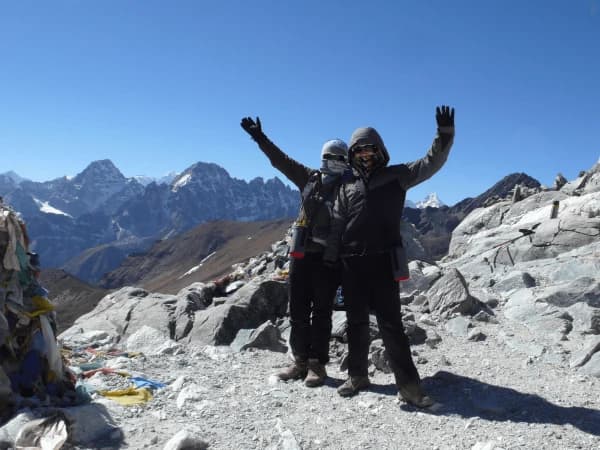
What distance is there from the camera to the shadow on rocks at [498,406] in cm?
608

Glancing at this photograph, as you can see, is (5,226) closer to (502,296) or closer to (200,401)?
(200,401)

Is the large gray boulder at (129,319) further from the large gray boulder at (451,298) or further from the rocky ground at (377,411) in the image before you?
the large gray boulder at (451,298)

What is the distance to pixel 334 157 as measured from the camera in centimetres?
781

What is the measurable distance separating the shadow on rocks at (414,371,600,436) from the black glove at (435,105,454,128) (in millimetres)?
3795

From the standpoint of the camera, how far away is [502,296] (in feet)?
42.8

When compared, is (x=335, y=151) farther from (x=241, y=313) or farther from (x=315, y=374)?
(x=241, y=313)

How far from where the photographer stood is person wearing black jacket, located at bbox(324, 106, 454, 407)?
6.74m

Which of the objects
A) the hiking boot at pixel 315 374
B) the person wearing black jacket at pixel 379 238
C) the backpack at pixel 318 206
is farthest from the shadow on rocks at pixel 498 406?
the backpack at pixel 318 206

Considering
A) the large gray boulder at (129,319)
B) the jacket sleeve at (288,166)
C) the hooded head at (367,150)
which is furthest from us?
the large gray boulder at (129,319)

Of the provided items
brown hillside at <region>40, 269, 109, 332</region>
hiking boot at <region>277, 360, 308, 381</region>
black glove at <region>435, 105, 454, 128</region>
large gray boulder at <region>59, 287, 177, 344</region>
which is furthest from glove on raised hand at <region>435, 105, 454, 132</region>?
brown hillside at <region>40, 269, 109, 332</region>

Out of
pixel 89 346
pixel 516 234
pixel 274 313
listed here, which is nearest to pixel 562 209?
pixel 516 234

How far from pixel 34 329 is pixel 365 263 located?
4664 mm

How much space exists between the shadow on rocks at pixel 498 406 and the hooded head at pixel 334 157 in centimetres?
366

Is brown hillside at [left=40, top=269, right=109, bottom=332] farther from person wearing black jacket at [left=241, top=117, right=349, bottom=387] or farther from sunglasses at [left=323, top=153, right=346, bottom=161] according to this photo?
sunglasses at [left=323, top=153, right=346, bottom=161]
